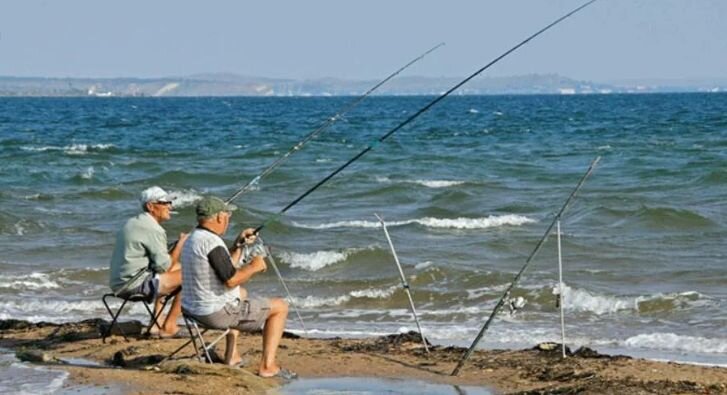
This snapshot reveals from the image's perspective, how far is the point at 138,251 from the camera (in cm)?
910

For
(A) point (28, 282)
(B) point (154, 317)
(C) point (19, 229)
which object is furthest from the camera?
(C) point (19, 229)

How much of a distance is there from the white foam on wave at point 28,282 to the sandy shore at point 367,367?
3487 millimetres

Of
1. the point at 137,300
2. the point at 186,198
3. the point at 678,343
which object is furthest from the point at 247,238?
the point at 186,198

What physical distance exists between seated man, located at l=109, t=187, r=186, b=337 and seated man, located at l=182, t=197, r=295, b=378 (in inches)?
44.7

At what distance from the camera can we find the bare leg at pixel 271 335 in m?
8.05

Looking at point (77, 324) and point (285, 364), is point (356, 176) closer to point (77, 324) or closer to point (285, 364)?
point (77, 324)

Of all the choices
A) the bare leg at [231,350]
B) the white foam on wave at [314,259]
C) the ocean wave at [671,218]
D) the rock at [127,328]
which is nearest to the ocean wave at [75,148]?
the ocean wave at [671,218]

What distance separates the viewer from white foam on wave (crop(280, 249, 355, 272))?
14688mm

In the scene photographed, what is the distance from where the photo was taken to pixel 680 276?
13.4 meters

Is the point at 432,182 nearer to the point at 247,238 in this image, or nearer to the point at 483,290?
the point at 483,290

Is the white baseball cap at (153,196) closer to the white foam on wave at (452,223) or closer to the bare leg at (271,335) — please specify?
the bare leg at (271,335)

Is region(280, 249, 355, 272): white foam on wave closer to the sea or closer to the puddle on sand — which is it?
the sea

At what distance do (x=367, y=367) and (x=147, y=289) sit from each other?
5.25 ft

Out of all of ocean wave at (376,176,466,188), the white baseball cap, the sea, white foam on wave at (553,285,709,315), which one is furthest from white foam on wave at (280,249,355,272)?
ocean wave at (376,176,466,188)
